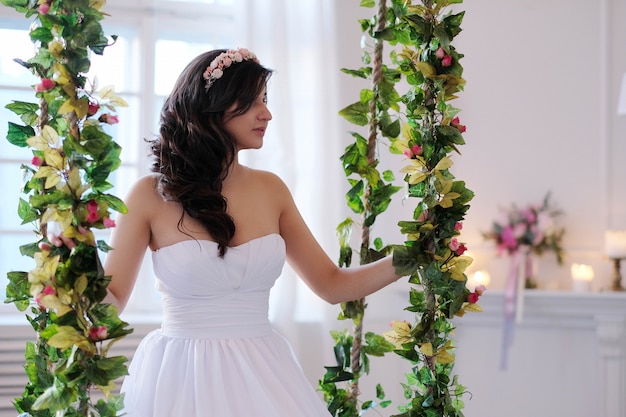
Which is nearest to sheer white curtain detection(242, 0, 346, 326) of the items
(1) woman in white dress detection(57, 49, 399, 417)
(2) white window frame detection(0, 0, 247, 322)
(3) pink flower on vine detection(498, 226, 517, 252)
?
(2) white window frame detection(0, 0, 247, 322)

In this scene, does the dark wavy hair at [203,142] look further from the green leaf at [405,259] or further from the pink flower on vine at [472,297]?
the pink flower on vine at [472,297]

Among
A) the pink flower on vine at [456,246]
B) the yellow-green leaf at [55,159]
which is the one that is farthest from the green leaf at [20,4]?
the pink flower on vine at [456,246]

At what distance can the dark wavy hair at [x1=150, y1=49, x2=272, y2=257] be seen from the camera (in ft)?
6.68

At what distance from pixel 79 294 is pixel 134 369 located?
563 mm

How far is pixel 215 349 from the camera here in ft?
6.54

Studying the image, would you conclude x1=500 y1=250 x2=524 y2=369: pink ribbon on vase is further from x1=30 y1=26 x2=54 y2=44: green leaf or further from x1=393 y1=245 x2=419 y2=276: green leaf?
x1=30 y1=26 x2=54 y2=44: green leaf

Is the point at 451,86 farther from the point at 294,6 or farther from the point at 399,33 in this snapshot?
the point at 294,6

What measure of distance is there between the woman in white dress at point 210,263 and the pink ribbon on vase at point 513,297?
70.0 inches

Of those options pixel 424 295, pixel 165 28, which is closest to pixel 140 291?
pixel 165 28

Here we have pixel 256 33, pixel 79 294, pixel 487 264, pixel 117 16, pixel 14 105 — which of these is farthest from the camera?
pixel 487 264

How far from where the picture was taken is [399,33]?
6.96 feet

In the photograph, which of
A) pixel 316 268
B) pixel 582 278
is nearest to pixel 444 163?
pixel 316 268

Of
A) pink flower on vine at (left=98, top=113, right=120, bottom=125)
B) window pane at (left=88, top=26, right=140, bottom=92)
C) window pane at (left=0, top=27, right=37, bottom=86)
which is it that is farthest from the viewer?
window pane at (left=88, top=26, right=140, bottom=92)

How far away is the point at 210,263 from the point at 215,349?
8.5 inches
